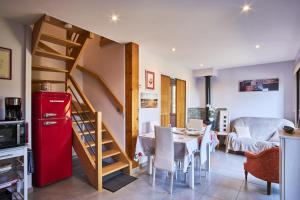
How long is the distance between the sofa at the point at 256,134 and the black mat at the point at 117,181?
2.71m

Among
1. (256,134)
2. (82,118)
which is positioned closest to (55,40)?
(82,118)

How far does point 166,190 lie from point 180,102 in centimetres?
299

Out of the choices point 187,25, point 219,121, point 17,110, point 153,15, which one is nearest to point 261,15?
point 187,25

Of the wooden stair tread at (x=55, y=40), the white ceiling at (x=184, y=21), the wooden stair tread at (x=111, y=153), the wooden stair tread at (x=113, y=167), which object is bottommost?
the wooden stair tread at (x=113, y=167)

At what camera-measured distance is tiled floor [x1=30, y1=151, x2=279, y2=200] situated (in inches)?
95.9

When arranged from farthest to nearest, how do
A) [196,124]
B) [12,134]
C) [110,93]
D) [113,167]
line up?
[196,124], [110,93], [113,167], [12,134]

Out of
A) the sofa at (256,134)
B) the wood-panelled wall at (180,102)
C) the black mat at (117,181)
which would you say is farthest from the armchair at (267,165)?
the wood-panelled wall at (180,102)

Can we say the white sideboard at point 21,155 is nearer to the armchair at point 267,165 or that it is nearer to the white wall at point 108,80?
the white wall at point 108,80

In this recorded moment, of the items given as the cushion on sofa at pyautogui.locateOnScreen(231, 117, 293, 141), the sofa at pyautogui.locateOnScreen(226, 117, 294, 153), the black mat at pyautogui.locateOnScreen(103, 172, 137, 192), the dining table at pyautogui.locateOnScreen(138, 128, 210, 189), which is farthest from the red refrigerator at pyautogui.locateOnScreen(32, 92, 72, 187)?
the cushion on sofa at pyautogui.locateOnScreen(231, 117, 293, 141)

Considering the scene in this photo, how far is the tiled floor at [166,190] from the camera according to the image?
95.9 inches

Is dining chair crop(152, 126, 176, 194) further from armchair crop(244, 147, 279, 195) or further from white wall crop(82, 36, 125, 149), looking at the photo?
armchair crop(244, 147, 279, 195)

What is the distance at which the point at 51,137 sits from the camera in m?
2.71

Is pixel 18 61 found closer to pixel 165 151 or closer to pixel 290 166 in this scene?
pixel 165 151

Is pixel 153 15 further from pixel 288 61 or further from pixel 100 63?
pixel 288 61
